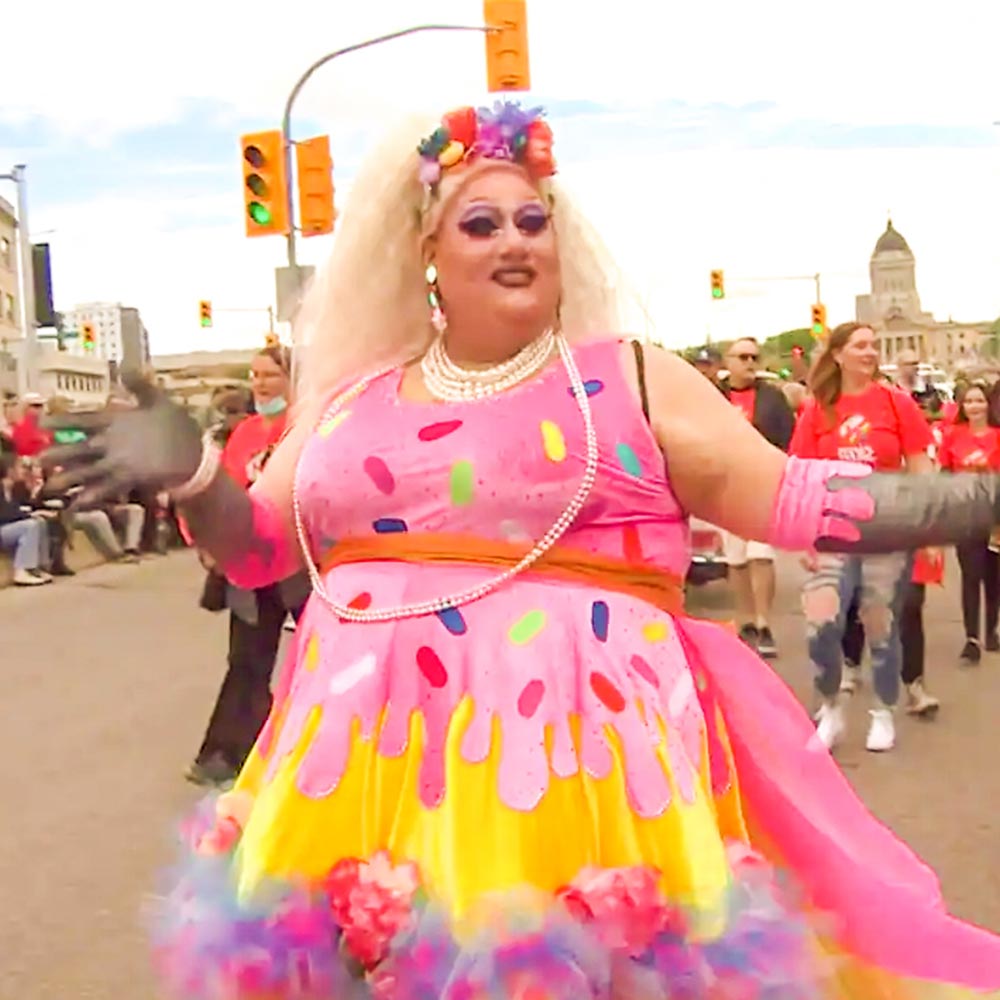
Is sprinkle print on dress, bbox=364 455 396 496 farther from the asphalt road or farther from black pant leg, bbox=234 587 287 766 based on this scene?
black pant leg, bbox=234 587 287 766

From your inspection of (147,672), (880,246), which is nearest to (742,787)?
(147,672)

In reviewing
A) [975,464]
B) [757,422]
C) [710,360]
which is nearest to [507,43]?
[710,360]

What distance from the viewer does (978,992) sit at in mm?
2748

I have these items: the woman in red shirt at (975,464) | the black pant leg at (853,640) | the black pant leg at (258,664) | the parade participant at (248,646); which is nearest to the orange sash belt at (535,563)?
the parade participant at (248,646)

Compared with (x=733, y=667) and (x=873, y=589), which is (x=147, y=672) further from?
(x=733, y=667)

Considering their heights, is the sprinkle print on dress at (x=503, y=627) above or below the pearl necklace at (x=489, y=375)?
below

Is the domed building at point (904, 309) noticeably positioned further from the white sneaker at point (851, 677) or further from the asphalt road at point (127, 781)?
the white sneaker at point (851, 677)

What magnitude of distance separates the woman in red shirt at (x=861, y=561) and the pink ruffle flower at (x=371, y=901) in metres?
4.63

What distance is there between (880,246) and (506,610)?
413ft

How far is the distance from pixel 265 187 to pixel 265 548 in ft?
49.6

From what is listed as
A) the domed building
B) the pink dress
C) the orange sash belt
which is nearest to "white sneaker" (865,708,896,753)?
the pink dress

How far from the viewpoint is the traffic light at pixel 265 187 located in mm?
17344

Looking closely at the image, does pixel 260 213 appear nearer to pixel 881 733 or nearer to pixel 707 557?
pixel 707 557

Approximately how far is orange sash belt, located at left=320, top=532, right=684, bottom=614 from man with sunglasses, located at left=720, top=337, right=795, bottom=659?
6.74m
